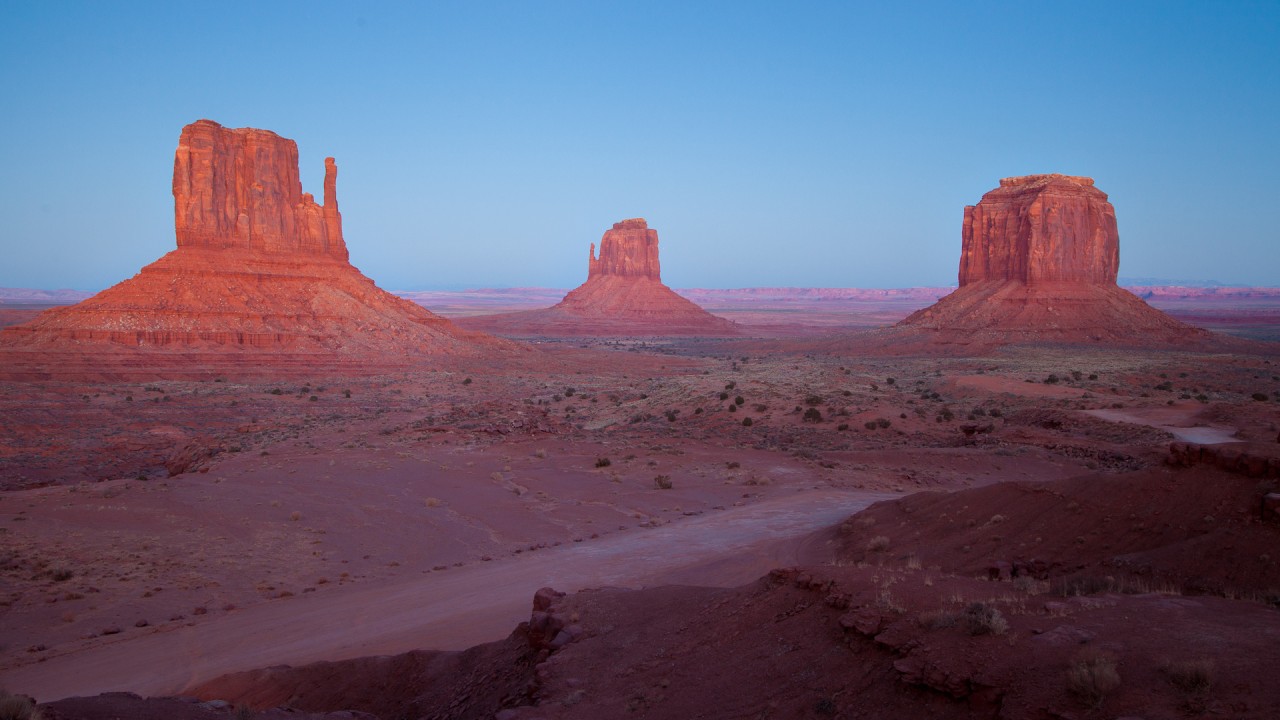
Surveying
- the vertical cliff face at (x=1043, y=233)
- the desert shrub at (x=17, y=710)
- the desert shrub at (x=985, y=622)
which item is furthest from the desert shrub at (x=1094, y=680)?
the vertical cliff face at (x=1043, y=233)

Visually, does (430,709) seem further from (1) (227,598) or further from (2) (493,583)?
(1) (227,598)

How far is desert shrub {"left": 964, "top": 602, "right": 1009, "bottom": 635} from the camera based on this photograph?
17.4 feet

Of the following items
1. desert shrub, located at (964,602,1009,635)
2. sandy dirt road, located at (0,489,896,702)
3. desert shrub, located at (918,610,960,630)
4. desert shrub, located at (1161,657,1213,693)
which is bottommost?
sandy dirt road, located at (0,489,896,702)

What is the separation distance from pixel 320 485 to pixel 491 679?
1251cm

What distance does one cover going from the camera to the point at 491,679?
25.3 feet

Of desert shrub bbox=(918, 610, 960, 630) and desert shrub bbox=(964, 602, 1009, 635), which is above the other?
desert shrub bbox=(964, 602, 1009, 635)

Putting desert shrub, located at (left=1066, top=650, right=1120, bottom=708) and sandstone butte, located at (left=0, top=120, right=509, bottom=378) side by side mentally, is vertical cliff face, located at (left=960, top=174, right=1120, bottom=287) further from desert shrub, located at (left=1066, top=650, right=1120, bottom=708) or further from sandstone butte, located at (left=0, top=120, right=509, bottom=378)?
desert shrub, located at (left=1066, top=650, right=1120, bottom=708)

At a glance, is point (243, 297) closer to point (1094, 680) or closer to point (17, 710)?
point (17, 710)

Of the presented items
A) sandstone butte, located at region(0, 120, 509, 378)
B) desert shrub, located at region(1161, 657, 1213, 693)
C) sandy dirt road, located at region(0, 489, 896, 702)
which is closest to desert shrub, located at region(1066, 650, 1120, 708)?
desert shrub, located at region(1161, 657, 1213, 693)

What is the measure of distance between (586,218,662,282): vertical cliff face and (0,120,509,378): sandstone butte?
60.7 metres

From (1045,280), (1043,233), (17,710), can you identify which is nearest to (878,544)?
(17,710)

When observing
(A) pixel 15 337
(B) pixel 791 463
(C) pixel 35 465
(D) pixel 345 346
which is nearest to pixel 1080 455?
(B) pixel 791 463

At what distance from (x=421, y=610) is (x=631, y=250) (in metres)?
113

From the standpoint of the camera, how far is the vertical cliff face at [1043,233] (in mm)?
68250
